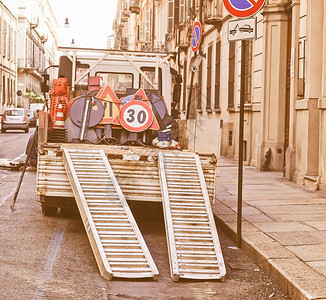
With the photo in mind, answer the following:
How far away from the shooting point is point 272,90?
53.8ft

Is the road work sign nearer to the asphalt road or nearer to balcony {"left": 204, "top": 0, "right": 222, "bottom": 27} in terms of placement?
the asphalt road

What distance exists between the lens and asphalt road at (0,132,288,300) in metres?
5.41

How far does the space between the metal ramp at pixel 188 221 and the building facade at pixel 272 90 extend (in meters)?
0.95

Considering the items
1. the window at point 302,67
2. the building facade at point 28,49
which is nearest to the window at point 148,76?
the window at point 302,67

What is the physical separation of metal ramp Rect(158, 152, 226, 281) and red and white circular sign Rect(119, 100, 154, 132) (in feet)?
7.45

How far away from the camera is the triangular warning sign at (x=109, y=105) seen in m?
10.5

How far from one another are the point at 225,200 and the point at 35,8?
72.7m

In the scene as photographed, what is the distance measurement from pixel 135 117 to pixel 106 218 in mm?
3838

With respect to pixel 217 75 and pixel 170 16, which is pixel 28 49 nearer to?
pixel 170 16

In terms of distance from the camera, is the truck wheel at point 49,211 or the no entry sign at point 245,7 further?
the truck wheel at point 49,211

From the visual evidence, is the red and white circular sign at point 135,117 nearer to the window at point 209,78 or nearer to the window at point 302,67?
the window at point 302,67

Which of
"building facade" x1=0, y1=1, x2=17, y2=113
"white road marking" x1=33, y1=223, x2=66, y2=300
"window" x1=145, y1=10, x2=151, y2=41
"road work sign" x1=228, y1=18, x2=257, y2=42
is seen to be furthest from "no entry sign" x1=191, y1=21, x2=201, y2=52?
"building facade" x1=0, y1=1, x2=17, y2=113

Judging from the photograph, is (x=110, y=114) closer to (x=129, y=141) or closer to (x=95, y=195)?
(x=129, y=141)

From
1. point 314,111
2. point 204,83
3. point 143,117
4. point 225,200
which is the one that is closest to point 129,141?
point 143,117
